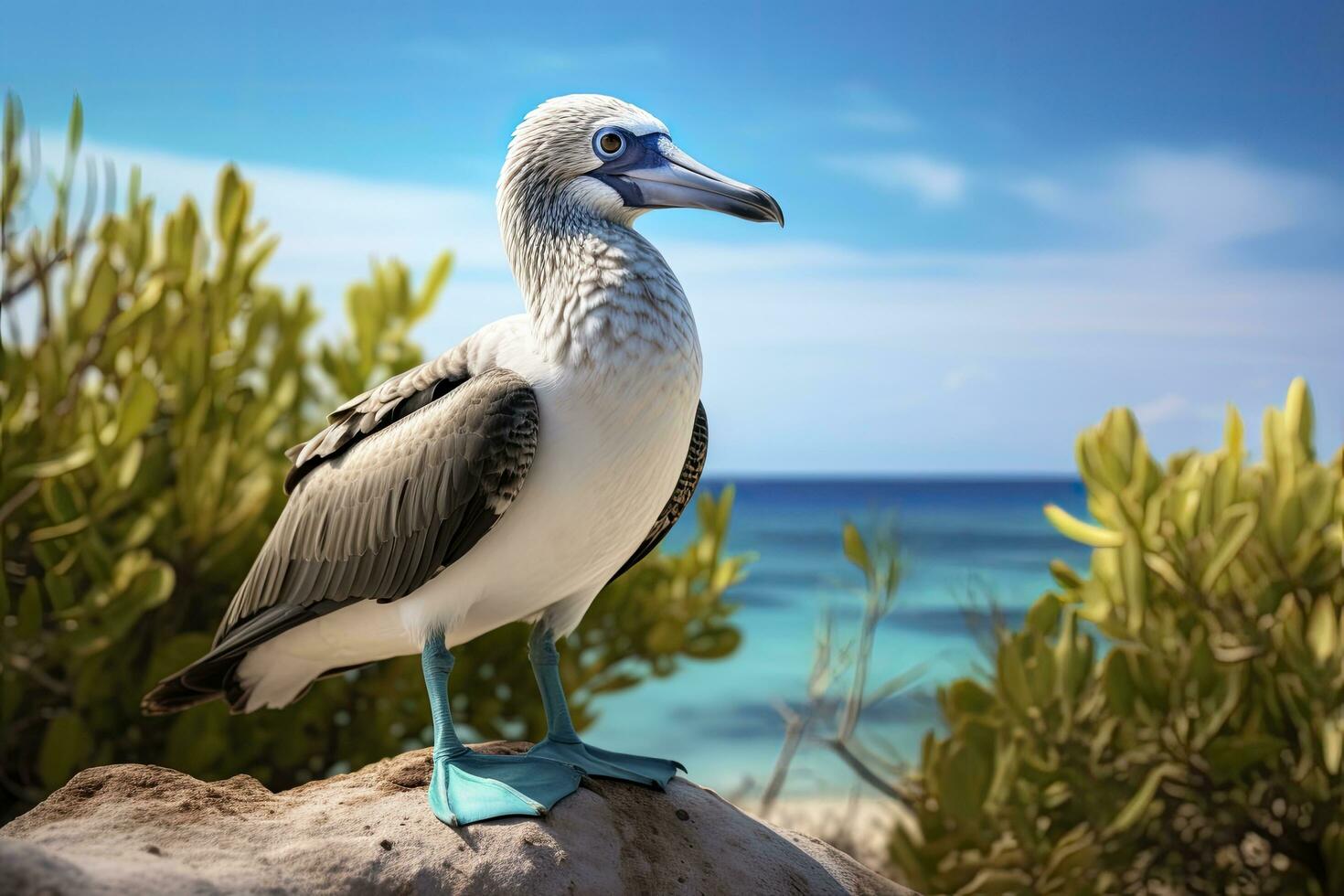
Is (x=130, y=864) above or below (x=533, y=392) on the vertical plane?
below

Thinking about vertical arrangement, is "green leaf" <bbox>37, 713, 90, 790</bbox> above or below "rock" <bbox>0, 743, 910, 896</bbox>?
below

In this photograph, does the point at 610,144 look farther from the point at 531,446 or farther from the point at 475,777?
the point at 475,777

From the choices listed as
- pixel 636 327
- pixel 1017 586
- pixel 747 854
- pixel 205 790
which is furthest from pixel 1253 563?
pixel 1017 586

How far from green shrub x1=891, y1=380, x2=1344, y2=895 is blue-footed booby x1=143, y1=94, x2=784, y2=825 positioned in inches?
97.7

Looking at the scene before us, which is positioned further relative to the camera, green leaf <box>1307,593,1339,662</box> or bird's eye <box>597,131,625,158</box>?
green leaf <box>1307,593,1339,662</box>

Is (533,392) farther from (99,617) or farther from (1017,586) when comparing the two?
(1017,586)

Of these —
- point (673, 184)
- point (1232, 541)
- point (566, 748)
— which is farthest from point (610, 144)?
point (1232, 541)

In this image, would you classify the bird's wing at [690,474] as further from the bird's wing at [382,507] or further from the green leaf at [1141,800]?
the green leaf at [1141,800]

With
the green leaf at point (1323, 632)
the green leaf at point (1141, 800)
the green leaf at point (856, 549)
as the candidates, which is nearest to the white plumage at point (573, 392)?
the green leaf at point (856, 549)

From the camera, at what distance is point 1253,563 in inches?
221

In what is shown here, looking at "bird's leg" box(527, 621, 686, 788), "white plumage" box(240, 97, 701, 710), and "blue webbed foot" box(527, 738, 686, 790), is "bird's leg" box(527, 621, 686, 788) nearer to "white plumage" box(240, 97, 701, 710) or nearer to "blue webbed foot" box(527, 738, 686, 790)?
"blue webbed foot" box(527, 738, 686, 790)

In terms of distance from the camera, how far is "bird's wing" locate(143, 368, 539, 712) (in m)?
3.09

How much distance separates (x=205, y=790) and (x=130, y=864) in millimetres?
628

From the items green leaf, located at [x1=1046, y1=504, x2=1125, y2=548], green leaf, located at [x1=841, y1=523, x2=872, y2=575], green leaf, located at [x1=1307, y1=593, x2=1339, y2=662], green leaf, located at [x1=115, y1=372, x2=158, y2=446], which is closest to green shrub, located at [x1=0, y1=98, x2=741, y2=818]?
green leaf, located at [x1=115, y1=372, x2=158, y2=446]
